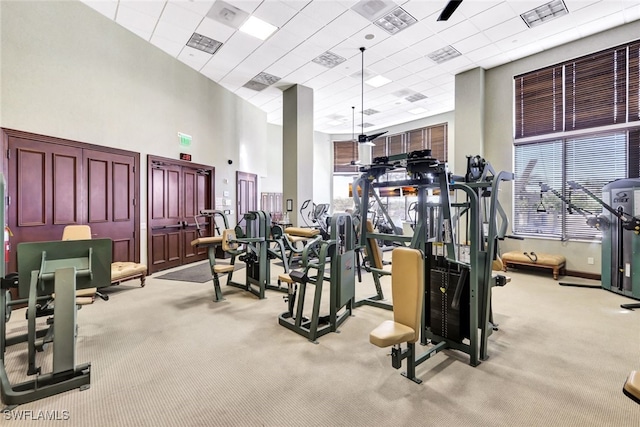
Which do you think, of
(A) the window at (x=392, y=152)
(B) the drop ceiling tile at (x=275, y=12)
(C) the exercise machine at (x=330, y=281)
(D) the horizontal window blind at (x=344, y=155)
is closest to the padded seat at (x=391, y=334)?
(C) the exercise machine at (x=330, y=281)

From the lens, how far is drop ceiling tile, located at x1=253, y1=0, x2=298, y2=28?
4.63 m

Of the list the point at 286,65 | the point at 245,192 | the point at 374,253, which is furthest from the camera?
the point at 245,192

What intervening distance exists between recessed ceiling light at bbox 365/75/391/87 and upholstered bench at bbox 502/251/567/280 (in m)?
4.98

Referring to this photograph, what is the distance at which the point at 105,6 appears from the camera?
4738 millimetres

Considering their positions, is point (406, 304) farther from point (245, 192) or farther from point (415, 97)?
point (415, 97)

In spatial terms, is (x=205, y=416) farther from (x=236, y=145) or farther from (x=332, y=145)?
(x=332, y=145)

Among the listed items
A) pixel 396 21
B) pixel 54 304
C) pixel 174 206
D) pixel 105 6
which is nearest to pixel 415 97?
pixel 396 21

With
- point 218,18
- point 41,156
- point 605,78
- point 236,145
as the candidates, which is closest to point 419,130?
point 605,78

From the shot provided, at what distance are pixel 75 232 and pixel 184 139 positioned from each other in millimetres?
3044

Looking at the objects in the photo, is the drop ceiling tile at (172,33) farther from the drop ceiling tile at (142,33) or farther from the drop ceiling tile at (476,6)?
the drop ceiling tile at (476,6)

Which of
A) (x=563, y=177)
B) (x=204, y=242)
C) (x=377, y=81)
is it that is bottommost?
(x=204, y=242)

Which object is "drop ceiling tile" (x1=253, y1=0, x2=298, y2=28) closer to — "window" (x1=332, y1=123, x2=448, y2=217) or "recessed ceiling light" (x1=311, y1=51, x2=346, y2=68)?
"recessed ceiling light" (x1=311, y1=51, x2=346, y2=68)

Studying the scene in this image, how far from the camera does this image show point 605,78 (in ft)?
18.0

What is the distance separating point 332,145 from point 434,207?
31.4ft
